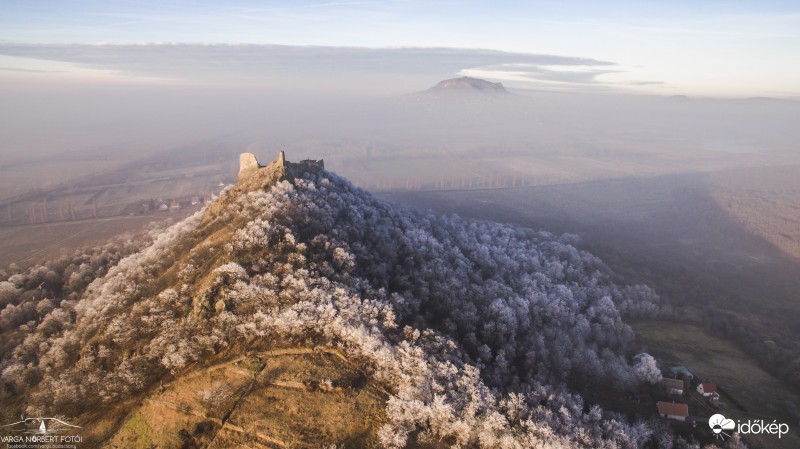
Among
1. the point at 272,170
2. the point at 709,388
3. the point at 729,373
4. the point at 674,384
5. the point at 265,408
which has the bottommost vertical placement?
the point at 729,373

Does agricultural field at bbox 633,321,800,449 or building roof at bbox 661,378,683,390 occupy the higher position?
building roof at bbox 661,378,683,390

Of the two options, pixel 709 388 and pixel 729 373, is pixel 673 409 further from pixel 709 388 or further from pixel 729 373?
pixel 729 373

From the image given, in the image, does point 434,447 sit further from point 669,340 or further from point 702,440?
point 669,340

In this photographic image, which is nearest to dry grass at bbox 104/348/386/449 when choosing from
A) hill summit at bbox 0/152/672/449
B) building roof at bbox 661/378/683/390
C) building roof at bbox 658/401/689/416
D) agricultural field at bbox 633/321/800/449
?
hill summit at bbox 0/152/672/449

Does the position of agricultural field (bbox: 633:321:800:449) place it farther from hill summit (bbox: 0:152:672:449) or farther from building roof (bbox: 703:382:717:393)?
hill summit (bbox: 0:152:672:449)

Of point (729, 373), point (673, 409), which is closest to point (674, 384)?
point (673, 409)

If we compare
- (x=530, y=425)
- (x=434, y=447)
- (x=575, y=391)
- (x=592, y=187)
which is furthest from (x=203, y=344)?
(x=592, y=187)

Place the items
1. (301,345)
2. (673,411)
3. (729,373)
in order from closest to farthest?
(301,345)
(673,411)
(729,373)

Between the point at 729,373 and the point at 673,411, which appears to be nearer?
the point at 673,411
